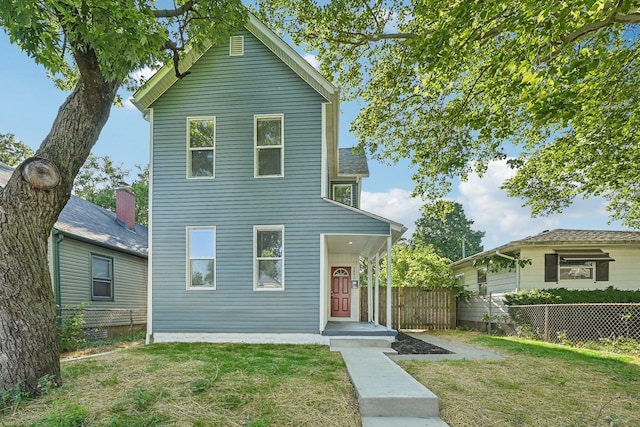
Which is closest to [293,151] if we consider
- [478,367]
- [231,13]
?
[231,13]

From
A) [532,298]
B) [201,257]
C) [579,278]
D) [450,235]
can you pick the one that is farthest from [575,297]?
[450,235]

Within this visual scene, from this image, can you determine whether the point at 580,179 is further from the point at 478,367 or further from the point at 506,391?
the point at 506,391

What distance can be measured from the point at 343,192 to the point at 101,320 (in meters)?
9.26

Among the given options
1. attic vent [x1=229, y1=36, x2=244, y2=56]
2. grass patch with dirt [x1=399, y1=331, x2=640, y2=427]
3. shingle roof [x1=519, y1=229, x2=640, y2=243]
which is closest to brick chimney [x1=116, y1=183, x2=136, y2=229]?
attic vent [x1=229, y1=36, x2=244, y2=56]

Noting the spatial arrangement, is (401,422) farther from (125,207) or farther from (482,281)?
(125,207)

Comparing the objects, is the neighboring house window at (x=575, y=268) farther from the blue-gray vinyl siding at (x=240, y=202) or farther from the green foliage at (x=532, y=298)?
the blue-gray vinyl siding at (x=240, y=202)

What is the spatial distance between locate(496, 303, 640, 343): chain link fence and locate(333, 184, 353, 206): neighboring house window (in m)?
6.62

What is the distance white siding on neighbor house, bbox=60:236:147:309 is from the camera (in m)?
9.77

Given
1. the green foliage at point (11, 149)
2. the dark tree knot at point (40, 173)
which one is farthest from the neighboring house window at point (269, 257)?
the green foliage at point (11, 149)

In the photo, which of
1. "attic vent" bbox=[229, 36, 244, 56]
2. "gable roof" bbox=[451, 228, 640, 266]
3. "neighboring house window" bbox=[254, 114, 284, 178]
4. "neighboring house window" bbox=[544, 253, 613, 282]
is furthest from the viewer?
"neighboring house window" bbox=[544, 253, 613, 282]

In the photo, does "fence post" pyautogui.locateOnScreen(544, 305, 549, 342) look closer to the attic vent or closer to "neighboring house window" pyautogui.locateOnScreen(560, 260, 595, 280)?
"neighboring house window" pyautogui.locateOnScreen(560, 260, 595, 280)

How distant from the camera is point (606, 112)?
617 cm

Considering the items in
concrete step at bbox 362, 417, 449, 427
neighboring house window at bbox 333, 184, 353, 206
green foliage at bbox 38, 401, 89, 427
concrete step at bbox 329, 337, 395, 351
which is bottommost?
concrete step at bbox 329, 337, 395, 351

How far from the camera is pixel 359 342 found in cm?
765
